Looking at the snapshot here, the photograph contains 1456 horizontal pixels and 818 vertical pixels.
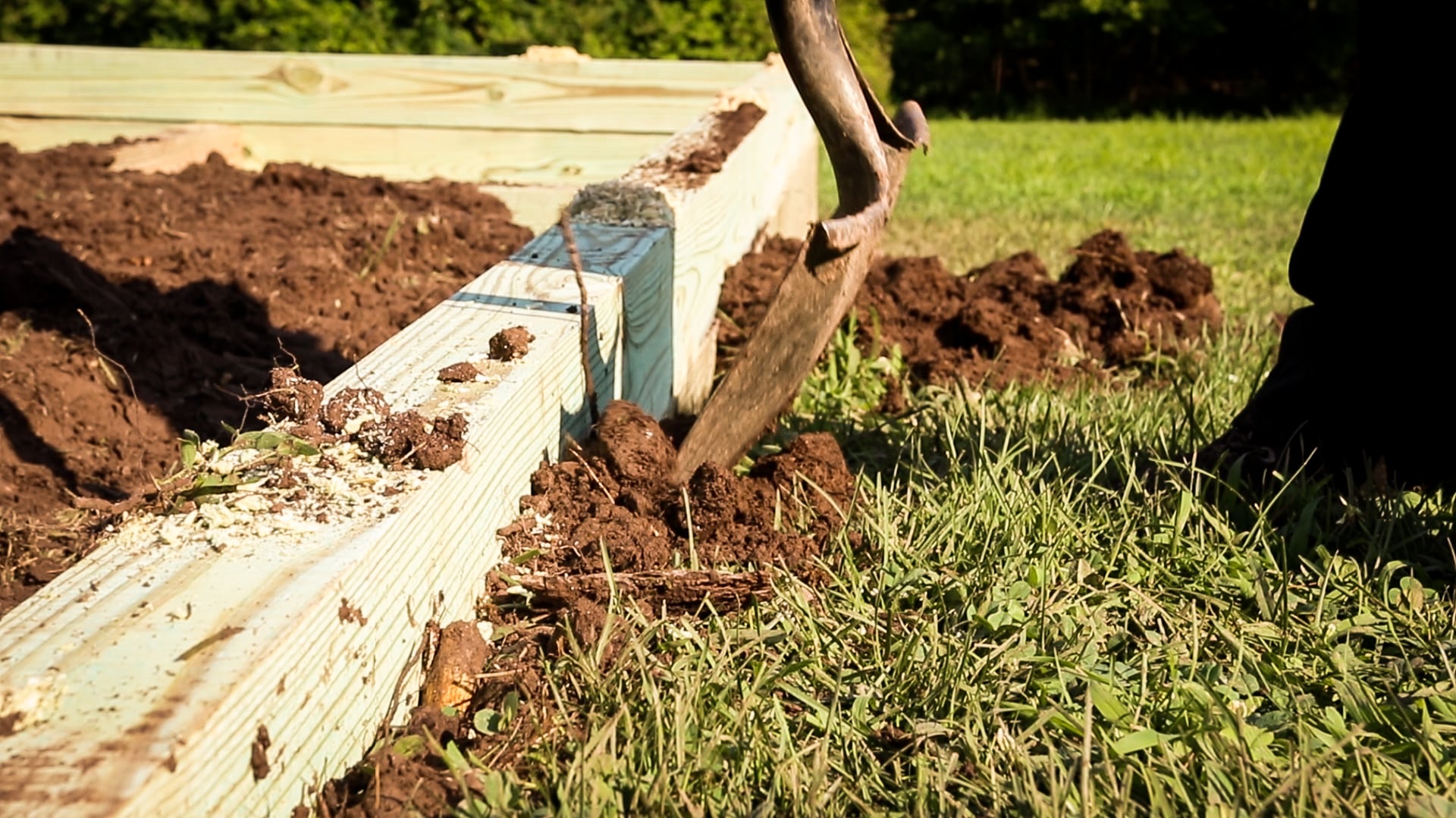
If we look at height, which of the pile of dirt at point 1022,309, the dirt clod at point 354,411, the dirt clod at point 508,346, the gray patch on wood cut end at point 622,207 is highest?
the dirt clod at point 354,411

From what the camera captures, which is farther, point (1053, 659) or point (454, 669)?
point (1053, 659)

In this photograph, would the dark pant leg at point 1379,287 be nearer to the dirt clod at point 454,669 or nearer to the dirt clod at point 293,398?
the dirt clod at point 454,669

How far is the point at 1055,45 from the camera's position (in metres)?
17.3

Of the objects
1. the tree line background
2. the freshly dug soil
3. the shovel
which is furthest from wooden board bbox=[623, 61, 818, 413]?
the tree line background

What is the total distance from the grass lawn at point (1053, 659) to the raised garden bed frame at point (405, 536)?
9.7 inches

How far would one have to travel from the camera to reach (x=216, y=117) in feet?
18.2

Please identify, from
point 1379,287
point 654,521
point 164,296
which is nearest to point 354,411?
point 654,521

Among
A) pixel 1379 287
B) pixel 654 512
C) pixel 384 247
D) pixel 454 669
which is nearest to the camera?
pixel 454 669

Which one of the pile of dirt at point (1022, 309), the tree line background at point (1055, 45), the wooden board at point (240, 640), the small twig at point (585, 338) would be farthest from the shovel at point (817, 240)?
the tree line background at point (1055, 45)

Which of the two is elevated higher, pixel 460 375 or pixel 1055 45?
pixel 460 375

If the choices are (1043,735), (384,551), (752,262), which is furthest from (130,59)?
(1043,735)

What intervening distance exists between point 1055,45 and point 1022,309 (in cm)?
1453

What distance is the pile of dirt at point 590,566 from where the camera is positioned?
5.20ft

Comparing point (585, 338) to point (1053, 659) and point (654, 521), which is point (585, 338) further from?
point (1053, 659)
